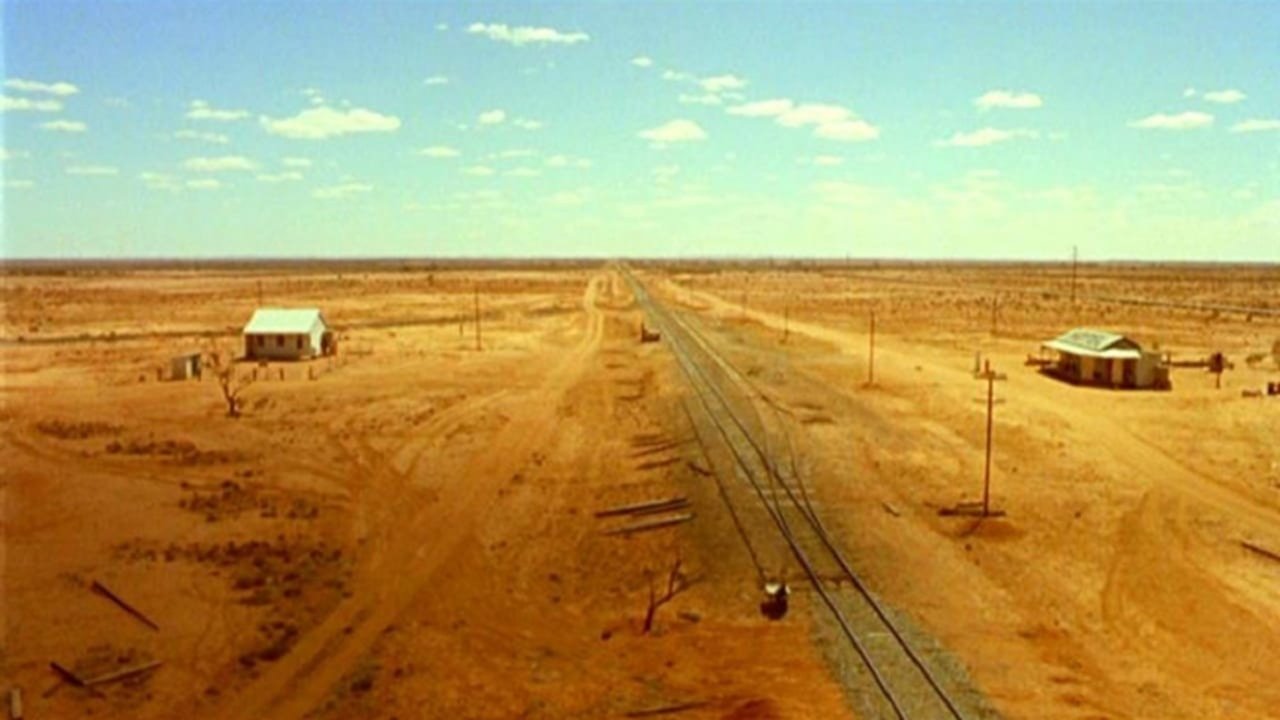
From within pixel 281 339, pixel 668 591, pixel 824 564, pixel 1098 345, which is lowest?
pixel 668 591

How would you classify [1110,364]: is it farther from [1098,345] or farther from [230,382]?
[230,382]

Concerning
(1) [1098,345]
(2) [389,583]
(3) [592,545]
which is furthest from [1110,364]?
(2) [389,583]

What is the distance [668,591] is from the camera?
23.0 m

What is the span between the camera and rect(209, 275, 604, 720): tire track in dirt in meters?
18.0

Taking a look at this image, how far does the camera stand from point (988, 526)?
27719mm

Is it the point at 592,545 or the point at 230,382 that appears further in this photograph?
the point at 230,382

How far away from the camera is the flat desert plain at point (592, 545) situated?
1847cm

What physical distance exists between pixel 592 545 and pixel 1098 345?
35932 millimetres

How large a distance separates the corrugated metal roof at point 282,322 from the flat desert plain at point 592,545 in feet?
11.6

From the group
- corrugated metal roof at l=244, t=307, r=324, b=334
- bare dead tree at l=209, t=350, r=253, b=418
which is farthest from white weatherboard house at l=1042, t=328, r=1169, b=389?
corrugated metal roof at l=244, t=307, r=324, b=334

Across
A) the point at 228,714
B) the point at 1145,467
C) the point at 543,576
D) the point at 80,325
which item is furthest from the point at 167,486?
the point at 80,325

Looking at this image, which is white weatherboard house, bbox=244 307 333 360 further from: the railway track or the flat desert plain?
the railway track

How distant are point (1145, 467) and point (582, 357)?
3516cm

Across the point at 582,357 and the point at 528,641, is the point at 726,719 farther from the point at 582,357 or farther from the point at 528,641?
the point at 582,357
